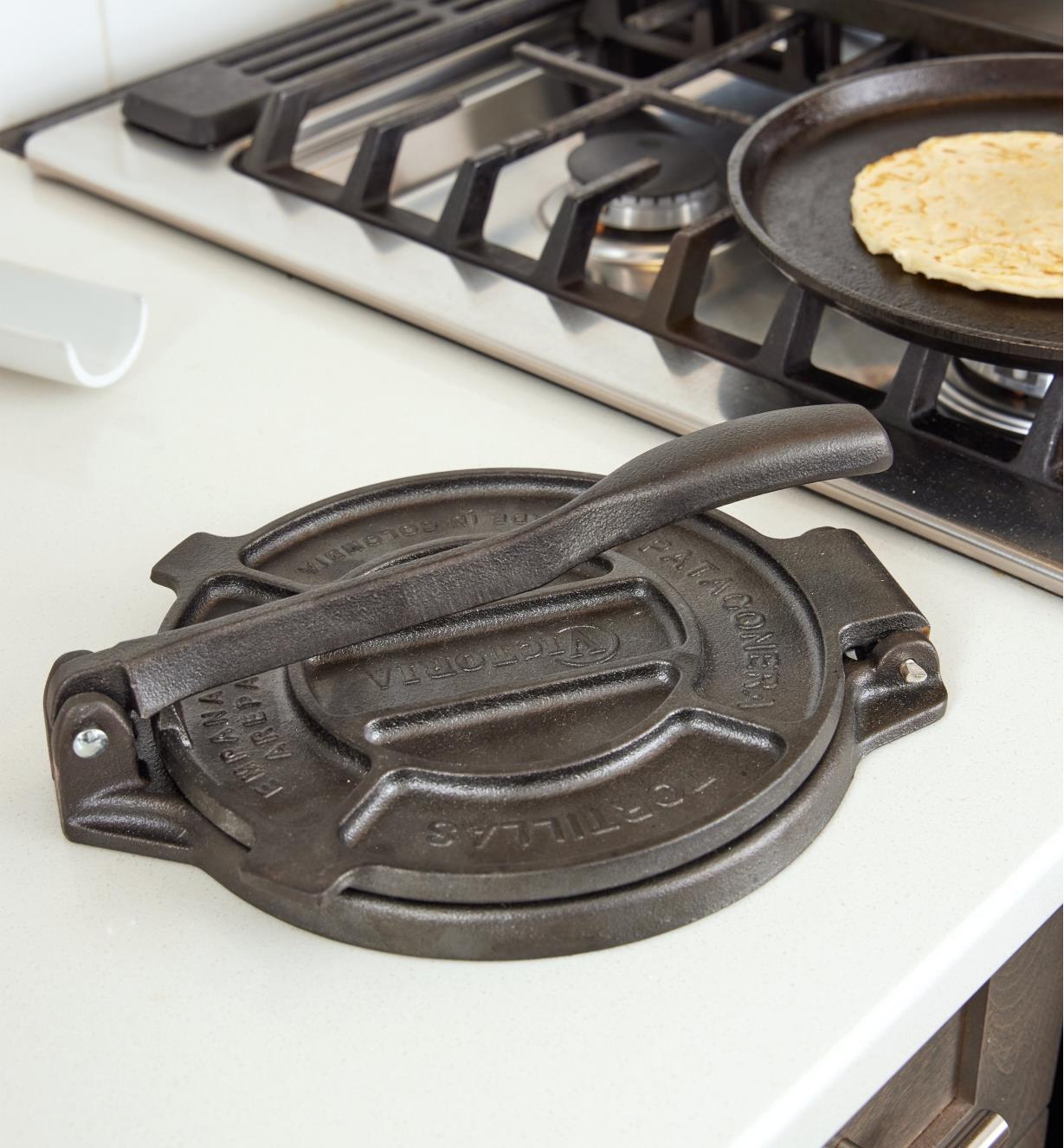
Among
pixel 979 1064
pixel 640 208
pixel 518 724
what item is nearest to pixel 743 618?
pixel 518 724

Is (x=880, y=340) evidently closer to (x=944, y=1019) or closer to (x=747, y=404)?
(x=747, y=404)

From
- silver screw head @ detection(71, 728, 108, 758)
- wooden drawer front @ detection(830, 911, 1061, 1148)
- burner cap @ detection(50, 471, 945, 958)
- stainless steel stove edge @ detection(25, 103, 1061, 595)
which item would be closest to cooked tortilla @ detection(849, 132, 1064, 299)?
stainless steel stove edge @ detection(25, 103, 1061, 595)

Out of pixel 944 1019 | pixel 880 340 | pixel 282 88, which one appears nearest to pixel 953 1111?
pixel 944 1019

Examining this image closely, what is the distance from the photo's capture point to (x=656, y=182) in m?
0.97

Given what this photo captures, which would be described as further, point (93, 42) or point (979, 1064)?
point (93, 42)

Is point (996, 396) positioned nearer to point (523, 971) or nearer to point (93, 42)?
point (523, 971)

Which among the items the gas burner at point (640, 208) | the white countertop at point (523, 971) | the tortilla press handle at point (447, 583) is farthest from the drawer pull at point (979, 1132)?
the gas burner at point (640, 208)

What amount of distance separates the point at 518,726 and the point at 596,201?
42 centimetres

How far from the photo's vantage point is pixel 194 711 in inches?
21.2

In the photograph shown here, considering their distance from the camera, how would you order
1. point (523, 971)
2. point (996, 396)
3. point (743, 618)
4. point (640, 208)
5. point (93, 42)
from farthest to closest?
1. point (93, 42)
2. point (640, 208)
3. point (996, 396)
4. point (743, 618)
5. point (523, 971)

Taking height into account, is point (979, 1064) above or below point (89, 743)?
below

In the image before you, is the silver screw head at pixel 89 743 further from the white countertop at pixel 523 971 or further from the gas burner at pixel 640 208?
the gas burner at pixel 640 208

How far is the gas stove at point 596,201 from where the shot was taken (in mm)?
733

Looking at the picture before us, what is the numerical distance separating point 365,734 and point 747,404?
33 centimetres
